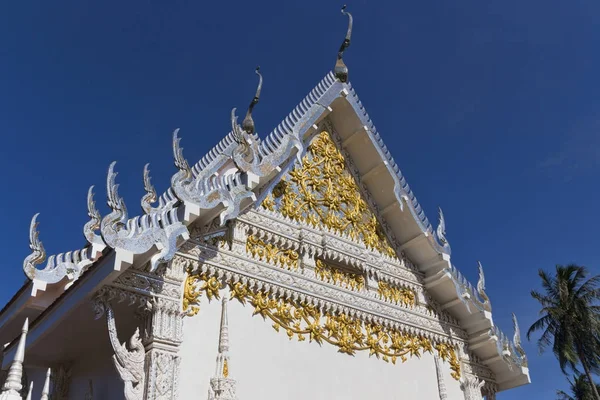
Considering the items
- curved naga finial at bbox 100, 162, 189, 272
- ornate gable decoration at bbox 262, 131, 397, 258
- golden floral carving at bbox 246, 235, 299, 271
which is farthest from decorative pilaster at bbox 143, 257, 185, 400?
ornate gable decoration at bbox 262, 131, 397, 258

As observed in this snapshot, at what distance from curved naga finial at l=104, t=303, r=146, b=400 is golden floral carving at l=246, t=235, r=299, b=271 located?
1.90m

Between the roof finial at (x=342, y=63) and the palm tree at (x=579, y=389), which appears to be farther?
the palm tree at (x=579, y=389)

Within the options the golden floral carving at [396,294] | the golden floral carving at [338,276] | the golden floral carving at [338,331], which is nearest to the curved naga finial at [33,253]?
the golden floral carving at [338,331]

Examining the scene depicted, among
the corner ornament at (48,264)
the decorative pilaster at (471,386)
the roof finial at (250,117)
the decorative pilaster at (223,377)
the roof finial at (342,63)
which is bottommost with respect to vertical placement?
the decorative pilaster at (223,377)

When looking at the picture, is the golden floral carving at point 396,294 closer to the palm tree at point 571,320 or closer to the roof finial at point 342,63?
the roof finial at point 342,63

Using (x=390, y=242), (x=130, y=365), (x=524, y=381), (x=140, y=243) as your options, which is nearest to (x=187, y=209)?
(x=140, y=243)

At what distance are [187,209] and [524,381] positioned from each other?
20.5 ft

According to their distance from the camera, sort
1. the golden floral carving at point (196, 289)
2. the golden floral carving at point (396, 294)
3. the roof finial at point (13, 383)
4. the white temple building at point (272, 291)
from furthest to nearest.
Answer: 1. the golden floral carving at point (396, 294)
2. the golden floral carving at point (196, 289)
3. the white temple building at point (272, 291)
4. the roof finial at point (13, 383)

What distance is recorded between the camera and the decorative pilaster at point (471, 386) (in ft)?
29.0

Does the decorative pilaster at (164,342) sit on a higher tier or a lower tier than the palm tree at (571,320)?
lower

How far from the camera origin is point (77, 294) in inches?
230

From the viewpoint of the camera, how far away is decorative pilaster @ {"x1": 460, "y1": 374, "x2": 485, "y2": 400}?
884 cm

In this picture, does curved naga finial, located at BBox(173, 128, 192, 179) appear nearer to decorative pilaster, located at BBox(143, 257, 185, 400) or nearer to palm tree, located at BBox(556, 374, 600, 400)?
decorative pilaster, located at BBox(143, 257, 185, 400)

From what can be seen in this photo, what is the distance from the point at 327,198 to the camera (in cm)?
855
